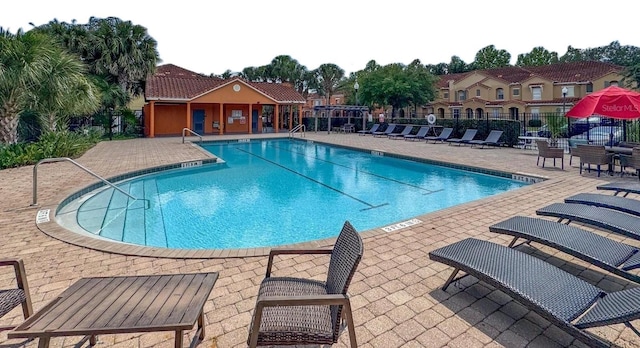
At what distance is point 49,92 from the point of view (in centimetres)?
1141

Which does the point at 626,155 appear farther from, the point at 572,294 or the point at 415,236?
the point at 572,294

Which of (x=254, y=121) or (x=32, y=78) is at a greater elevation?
(x=254, y=121)

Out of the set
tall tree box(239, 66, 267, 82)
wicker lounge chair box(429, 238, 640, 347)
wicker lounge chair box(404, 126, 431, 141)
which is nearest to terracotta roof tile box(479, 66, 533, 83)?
wicker lounge chair box(404, 126, 431, 141)

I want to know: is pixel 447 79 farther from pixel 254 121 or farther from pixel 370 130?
pixel 254 121

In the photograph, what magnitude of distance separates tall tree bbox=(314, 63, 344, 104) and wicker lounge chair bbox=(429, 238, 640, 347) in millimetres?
47745

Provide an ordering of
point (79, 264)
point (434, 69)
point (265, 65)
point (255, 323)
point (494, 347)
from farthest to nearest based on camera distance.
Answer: point (434, 69) < point (265, 65) < point (79, 264) < point (494, 347) < point (255, 323)

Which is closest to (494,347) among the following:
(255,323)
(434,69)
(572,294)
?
(572,294)

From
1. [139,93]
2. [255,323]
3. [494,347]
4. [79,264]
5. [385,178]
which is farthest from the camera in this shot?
[139,93]

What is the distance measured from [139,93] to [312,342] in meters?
27.3

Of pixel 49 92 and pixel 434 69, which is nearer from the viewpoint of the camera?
pixel 49 92

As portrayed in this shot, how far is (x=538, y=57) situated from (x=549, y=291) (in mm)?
66369

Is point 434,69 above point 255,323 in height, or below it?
above

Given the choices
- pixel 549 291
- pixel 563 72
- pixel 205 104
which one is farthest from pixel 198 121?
pixel 563 72

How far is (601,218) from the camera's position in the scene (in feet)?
12.8
